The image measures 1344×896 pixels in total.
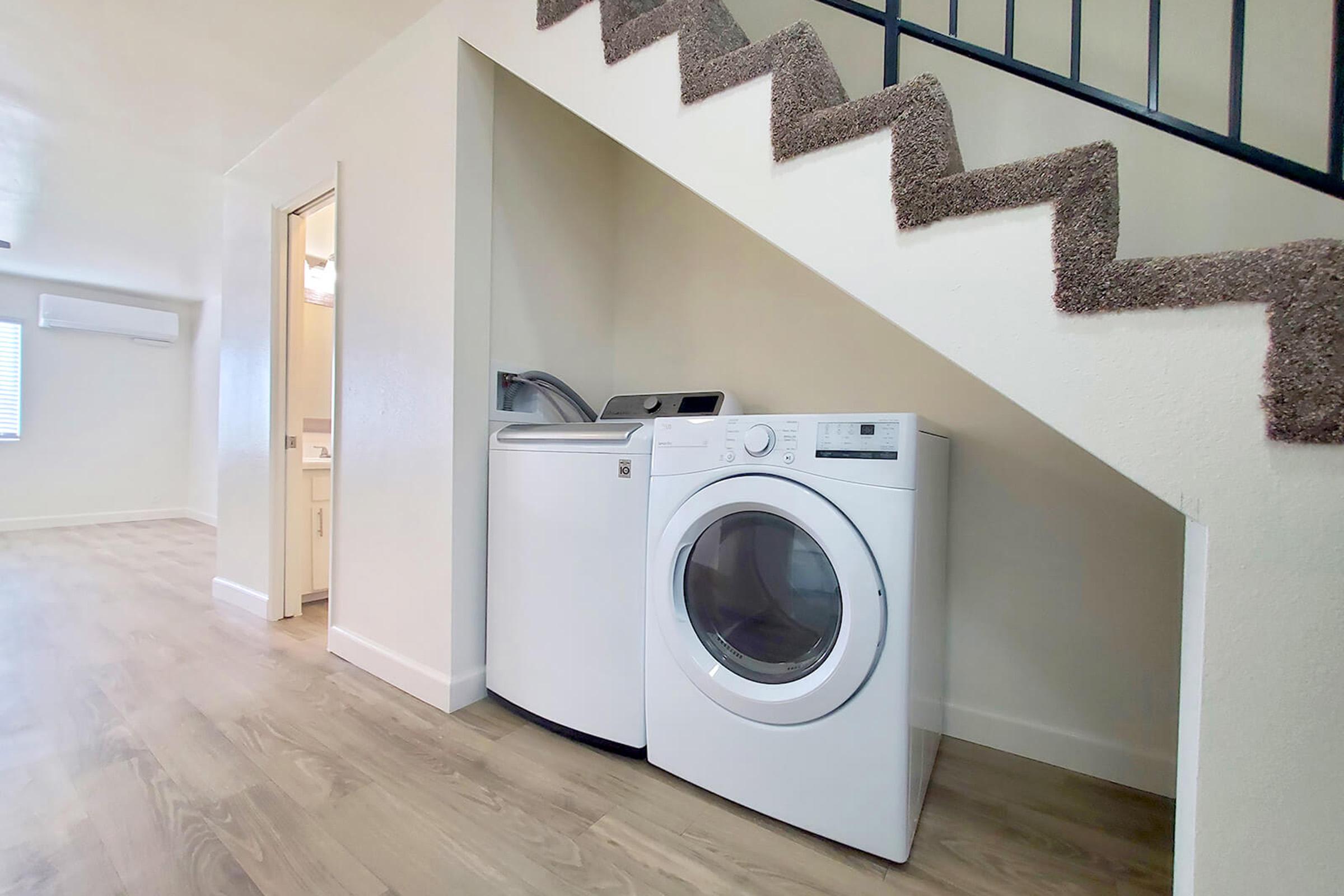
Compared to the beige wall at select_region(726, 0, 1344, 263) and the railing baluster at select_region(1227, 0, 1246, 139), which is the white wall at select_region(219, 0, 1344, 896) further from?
the beige wall at select_region(726, 0, 1344, 263)

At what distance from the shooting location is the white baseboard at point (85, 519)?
445cm

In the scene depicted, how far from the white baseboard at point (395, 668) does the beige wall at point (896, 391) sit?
107 centimetres

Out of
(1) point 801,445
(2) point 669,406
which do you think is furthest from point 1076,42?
(2) point 669,406

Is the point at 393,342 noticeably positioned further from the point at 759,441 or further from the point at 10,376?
the point at 10,376

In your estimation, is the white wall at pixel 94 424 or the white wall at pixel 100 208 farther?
the white wall at pixel 94 424

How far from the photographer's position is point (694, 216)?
2002 millimetres

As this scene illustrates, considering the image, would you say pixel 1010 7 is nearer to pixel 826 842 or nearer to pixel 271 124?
pixel 826 842

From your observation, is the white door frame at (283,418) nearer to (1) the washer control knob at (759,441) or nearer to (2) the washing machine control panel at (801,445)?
(2) the washing machine control panel at (801,445)

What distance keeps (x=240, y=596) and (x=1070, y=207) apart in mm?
3375

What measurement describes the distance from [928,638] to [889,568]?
375 millimetres

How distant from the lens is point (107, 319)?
15.4 ft

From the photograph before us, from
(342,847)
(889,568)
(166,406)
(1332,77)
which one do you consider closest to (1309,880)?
(889,568)

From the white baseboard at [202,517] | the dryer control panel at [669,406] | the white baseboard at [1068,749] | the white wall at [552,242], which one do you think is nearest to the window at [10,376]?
the white baseboard at [202,517]

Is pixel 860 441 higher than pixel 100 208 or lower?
lower
